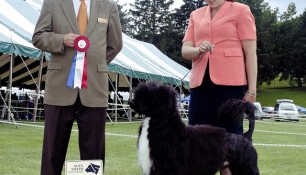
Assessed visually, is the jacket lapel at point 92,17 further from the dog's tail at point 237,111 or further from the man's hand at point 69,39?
the dog's tail at point 237,111

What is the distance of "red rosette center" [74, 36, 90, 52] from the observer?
3.60 metres

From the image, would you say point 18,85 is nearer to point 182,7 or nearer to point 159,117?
point 159,117

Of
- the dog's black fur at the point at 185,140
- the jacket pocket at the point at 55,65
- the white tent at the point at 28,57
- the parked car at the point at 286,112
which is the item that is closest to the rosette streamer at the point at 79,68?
the jacket pocket at the point at 55,65

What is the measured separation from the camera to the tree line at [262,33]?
63.8m

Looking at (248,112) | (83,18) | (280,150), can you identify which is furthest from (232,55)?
(280,150)

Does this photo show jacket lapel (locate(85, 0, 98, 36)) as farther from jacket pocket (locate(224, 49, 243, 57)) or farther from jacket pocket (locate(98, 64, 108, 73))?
jacket pocket (locate(224, 49, 243, 57))

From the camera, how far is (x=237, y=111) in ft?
12.6

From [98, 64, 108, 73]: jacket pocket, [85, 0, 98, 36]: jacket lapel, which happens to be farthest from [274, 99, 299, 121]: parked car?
[85, 0, 98, 36]: jacket lapel

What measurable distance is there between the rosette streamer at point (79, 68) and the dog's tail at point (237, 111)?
118 cm

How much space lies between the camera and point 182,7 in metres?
68.6

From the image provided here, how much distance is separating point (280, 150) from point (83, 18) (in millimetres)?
7060

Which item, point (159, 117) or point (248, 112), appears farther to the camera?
point (248, 112)

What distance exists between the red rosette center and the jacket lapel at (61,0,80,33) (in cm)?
17

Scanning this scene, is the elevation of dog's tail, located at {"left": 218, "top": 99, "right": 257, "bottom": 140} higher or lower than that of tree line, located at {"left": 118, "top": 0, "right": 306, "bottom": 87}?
lower
